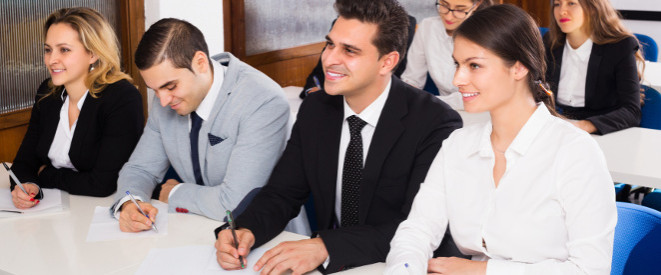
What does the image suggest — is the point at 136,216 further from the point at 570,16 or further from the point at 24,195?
the point at 570,16

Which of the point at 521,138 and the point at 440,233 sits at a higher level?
the point at 521,138

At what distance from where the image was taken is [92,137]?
2434 millimetres

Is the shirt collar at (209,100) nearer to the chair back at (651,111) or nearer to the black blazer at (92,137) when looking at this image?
the black blazer at (92,137)

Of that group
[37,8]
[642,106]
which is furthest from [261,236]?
[642,106]

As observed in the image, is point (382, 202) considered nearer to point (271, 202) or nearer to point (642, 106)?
point (271, 202)

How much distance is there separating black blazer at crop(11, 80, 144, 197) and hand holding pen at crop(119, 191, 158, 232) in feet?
1.05

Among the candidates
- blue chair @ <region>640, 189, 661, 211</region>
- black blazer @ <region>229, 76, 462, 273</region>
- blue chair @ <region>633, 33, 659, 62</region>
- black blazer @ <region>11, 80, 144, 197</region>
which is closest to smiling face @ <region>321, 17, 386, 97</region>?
black blazer @ <region>229, 76, 462, 273</region>

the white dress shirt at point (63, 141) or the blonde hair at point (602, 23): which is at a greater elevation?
the blonde hair at point (602, 23)

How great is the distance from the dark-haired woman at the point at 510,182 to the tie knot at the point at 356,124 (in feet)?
1.02

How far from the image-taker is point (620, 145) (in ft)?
9.18

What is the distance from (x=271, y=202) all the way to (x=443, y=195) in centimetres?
53

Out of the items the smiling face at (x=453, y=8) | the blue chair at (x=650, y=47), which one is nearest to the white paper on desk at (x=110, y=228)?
the smiling face at (x=453, y=8)

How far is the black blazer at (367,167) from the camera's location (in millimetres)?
1841

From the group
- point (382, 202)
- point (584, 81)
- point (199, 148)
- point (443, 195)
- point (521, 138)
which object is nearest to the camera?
point (521, 138)
